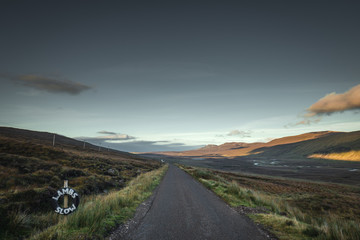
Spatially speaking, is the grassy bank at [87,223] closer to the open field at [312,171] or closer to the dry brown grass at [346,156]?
the open field at [312,171]

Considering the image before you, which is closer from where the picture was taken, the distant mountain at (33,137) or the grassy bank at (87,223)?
the grassy bank at (87,223)

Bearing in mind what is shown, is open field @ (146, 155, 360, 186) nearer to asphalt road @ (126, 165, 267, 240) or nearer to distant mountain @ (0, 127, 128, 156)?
asphalt road @ (126, 165, 267, 240)

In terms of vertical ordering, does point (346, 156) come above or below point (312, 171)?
above

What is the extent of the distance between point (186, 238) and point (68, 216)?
483 centimetres

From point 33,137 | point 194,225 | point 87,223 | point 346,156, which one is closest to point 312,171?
point 346,156

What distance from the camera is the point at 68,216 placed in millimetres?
6988

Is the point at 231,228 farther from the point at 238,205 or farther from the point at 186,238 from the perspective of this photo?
the point at 238,205

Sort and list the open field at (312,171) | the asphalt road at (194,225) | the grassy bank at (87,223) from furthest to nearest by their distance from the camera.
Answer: the open field at (312,171), the asphalt road at (194,225), the grassy bank at (87,223)

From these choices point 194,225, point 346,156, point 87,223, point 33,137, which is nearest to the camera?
point 87,223

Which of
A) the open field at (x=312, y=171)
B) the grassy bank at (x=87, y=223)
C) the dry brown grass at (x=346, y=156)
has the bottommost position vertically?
the open field at (x=312, y=171)

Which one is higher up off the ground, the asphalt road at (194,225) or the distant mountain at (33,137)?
the distant mountain at (33,137)

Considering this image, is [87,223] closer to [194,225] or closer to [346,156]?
[194,225]

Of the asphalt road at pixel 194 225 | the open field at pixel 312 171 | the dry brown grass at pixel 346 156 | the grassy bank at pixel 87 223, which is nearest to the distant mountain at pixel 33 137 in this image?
the grassy bank at pixel 87 223

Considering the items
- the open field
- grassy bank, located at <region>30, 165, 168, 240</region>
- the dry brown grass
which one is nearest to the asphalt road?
grassy bank, located at <region>30, 165, 168, 240</region>
